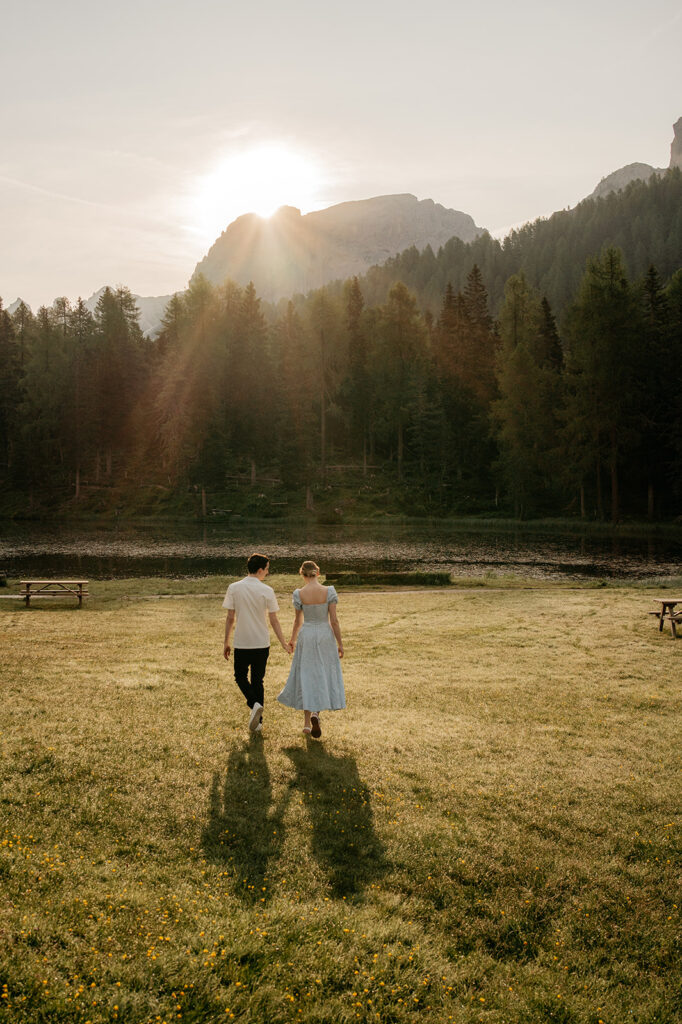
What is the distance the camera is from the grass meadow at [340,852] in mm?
5156

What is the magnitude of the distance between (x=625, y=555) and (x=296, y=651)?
129 ft

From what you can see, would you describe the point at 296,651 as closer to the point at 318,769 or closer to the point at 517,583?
the point at 318,769

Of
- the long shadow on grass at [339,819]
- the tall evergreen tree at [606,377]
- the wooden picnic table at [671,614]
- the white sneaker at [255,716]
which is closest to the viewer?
the long shadow on grass at [339,819]

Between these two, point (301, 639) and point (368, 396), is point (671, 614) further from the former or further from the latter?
point (368, 396)

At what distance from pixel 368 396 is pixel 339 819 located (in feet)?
257

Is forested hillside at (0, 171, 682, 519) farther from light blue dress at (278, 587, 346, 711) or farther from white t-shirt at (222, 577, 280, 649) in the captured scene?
white t-shirt at (222, 577, 280, 649)

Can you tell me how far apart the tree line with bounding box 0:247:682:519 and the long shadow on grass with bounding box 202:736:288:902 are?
56.9m

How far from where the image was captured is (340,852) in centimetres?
710

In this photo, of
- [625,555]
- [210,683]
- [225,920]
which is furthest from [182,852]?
[625,555]

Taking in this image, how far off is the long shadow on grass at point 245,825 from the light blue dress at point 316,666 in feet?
4.11

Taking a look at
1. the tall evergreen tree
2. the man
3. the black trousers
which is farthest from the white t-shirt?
the tall evergreen tree

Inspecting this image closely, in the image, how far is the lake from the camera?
37594 millimetres

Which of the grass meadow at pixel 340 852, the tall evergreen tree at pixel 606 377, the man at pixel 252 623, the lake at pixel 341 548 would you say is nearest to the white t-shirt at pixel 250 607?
the man at pixel 252 623

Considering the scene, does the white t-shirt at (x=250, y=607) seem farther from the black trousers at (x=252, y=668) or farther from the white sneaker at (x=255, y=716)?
the white sneaker at (x=255, y=716)
